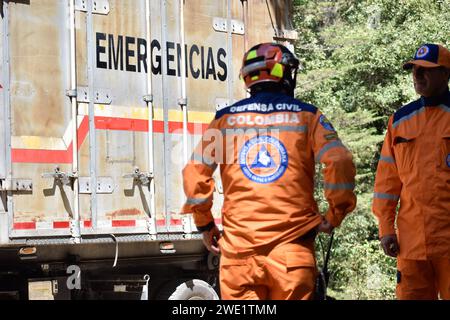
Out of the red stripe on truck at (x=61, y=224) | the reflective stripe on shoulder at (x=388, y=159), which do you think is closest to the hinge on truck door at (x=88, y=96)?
the red stripe on truck at (x=61, y=224)

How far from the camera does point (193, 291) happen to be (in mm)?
10102

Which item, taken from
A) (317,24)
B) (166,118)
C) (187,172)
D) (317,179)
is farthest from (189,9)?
(317,24)

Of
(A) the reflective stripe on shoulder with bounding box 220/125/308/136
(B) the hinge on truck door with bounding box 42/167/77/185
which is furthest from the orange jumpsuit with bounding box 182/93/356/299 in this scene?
(B) the hinge on truck door with bounding box 42/167/77/185

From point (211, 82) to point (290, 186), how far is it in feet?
14.8

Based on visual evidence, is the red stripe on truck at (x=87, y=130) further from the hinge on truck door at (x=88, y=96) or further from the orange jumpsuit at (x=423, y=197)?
the orange jumpsuit at (x=423, y=197)

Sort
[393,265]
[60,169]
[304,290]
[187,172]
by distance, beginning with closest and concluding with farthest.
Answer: [304,290] → [187,172] → [60,169] → [393,265]

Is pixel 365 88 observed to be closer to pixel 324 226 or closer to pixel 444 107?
pixel 444 107

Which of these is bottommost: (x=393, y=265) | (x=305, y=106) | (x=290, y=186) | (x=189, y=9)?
(x=393, y=265)

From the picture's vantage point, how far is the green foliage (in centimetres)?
1967

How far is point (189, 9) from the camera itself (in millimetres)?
9898

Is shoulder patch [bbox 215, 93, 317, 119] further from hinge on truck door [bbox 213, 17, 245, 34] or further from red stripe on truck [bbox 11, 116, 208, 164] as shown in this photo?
hinge on truck door [bbox 213, 17, 245, 34]

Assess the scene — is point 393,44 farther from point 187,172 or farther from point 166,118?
point 187,172

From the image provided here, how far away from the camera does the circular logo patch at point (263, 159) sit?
18.6 feet

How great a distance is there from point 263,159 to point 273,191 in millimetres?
206
